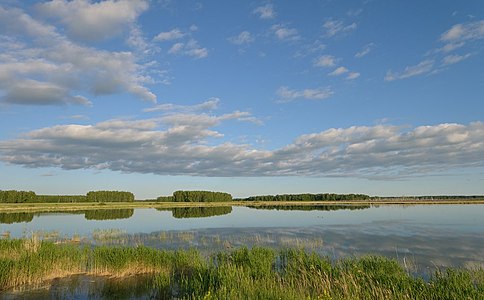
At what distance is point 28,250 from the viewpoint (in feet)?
57.9

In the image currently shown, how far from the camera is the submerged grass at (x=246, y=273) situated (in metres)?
11.1

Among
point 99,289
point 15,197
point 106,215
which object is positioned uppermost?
point 15,197

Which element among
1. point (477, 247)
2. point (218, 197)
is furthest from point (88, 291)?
point (218, 197)

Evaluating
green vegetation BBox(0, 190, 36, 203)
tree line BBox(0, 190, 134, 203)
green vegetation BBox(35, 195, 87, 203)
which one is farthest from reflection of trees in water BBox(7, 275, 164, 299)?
green vegetation BBox(35, 195, 87, 203)

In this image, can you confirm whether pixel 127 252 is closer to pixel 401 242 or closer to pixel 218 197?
pixel 401 242

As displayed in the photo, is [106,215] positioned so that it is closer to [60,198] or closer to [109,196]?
[60,198]

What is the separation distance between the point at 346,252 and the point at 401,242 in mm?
7183

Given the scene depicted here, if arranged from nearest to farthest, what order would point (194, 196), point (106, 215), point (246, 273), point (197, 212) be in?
point (246, 273), point (106, 215), point (197, 212), point (194, 196)

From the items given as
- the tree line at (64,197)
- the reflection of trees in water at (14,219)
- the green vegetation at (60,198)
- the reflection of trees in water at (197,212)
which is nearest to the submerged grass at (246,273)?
the reflection of trees in water at (14,219)

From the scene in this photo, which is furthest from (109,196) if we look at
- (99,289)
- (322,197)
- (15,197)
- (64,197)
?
(99,289)

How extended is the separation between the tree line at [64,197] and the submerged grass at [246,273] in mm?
105303

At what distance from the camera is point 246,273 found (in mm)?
13648

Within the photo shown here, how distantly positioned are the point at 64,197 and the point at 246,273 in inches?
4774

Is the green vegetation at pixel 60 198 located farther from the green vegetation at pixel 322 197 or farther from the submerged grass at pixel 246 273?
the submerged grass at pixel 246 273
